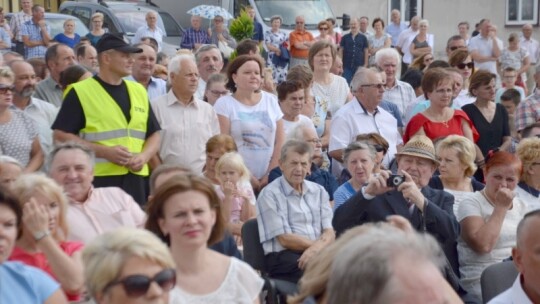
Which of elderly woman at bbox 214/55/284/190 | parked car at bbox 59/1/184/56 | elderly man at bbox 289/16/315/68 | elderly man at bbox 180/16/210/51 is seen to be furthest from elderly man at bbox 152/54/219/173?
parked car at bbox 59/1/184/56

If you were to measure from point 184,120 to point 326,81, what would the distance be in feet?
9.53

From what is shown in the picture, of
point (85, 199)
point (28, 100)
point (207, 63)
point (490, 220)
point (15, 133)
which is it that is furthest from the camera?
point (207, 63)

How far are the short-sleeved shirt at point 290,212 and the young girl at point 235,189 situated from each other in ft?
1.55

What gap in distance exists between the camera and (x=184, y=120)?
28.2ft

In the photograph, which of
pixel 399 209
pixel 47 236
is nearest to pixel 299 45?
pixel 399 209

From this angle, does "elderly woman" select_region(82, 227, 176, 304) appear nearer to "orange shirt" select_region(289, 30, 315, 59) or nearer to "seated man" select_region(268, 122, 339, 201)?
"seated man" select_region(268, 122, 339, 201)

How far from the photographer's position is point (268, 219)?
724 cm

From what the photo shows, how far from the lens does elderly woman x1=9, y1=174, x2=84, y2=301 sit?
5207 millimetres

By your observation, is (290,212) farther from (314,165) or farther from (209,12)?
(209,12)

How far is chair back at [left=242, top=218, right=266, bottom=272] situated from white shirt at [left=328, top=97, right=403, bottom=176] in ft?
7.69

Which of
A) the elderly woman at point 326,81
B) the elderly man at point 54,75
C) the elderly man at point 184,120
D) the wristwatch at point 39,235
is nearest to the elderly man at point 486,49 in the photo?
the elderly woman at point 326,81

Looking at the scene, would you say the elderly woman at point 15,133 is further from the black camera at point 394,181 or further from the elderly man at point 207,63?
the elderly man at point 207,63

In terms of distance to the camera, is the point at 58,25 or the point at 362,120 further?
the point at 58,25

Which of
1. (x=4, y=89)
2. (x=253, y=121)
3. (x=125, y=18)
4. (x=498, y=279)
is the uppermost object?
(x=4, y=89)
